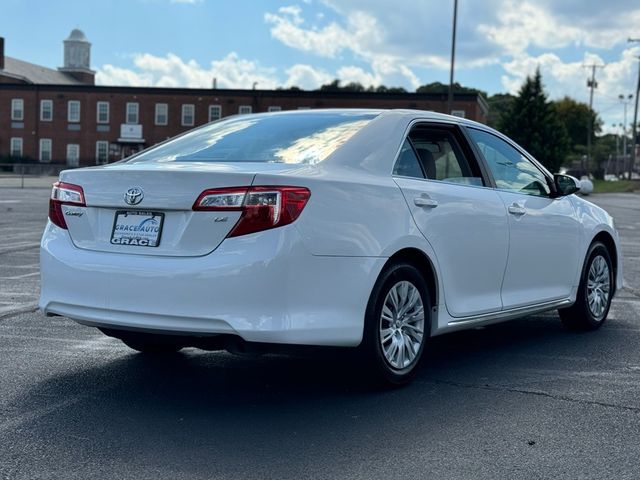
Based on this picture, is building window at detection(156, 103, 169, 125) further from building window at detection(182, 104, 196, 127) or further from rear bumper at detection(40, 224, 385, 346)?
rear bumper at detection(40, 224, 385, 346)

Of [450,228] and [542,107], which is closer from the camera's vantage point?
[450,228]

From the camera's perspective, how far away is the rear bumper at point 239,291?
457 cm

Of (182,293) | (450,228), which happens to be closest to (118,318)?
(182,293)

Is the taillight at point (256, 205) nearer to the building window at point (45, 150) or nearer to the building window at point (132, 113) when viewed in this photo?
the building window at point (132, 113)

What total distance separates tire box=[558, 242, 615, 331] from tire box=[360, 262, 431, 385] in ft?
7.92

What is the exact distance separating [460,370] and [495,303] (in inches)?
22.4

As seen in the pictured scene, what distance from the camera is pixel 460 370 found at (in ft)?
19.8

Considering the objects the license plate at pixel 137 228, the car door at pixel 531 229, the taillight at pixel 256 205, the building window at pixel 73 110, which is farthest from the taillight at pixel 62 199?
the building window at pixel 73 110

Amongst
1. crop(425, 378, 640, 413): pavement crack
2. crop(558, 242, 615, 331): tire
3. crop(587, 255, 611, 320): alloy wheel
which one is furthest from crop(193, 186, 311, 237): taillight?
crop(587, 255, 611, 320): alloy wheel

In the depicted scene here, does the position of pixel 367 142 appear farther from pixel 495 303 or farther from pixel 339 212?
pixel 495 303

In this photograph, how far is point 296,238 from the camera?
4617mm

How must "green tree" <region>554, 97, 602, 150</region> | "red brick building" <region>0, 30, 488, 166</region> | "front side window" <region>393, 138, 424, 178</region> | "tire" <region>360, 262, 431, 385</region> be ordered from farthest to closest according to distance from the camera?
"green tree" <region>554, 97, 602, 150</region>
"red brick building" <region>0, 30, 488, 166</region>
"front side window" <region>393, 138, 424, 178</region>
"tire" <region>360, 262, 431, 385</region>

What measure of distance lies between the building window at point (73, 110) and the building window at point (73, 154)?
2.16 metres

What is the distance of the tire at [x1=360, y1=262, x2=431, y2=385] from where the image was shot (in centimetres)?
505
